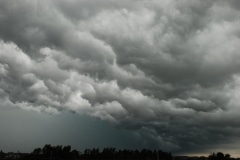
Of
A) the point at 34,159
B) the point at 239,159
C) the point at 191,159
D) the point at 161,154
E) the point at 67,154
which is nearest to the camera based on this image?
the point at 34,159

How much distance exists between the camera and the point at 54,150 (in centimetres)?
16538

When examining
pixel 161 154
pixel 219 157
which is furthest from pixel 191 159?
pixel 161 154

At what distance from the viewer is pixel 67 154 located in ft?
531

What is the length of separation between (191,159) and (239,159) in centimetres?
3430

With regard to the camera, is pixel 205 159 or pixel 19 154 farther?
pixel 205 159

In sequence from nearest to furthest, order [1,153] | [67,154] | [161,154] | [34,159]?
1. [34,159]
2. [1,153]
3. [67,154]
4. [161,154]

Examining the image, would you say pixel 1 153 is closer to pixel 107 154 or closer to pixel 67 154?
pixel 67 154

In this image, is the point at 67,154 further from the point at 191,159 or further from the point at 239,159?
the point at 239,159

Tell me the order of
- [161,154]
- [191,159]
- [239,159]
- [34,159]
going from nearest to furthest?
[34,159] → [191,159] → [239,159] → [161,154]

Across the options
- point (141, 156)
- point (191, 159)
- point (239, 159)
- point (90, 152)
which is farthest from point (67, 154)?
point (239, 159)

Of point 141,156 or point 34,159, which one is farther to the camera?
point 141,156

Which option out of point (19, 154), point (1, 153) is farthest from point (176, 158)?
point (1, 153)

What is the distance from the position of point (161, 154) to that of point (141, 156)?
607 inches

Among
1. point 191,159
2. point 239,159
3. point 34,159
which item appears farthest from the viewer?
point 239,159
